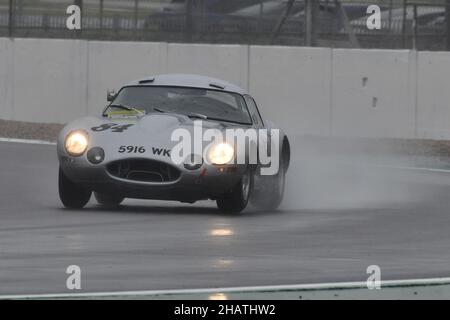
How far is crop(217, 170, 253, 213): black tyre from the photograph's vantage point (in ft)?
42.1

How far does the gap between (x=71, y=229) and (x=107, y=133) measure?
4.58 feet

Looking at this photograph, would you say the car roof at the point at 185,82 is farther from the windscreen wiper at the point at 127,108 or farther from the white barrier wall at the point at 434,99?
the white barrier wall at the point at 434,99

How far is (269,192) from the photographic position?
1388cm

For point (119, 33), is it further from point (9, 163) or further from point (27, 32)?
point (9, 163)

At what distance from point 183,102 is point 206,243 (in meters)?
3.06

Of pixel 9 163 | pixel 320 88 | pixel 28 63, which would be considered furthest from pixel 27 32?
pixel 9 163

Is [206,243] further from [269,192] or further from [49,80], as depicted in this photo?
[49,80]

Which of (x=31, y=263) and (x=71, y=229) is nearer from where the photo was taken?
(x=31, y=263)

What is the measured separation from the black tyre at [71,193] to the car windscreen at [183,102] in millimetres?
855

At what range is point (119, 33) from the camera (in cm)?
2523

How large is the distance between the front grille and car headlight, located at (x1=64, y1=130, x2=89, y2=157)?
293 mm
